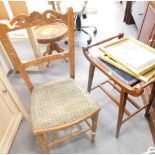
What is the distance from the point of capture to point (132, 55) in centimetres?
99

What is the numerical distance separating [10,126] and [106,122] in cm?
82

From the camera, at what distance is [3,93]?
1152mm

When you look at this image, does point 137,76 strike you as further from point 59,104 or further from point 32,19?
point 32,19

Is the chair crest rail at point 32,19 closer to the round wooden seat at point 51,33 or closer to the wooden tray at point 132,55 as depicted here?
the wooden tray at point 132,55

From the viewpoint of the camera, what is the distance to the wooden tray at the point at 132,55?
0.91 meters

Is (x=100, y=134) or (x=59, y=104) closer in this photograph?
(x=59, y=104)

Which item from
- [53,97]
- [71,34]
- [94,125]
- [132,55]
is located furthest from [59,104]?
[132,55]

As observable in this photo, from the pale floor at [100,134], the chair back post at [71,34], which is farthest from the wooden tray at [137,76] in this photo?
the pale floor at [100,134]

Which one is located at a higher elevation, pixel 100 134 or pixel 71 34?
pixel 71 34

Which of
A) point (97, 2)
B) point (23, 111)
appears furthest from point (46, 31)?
point (97, 2)

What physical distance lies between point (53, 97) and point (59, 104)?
75mm

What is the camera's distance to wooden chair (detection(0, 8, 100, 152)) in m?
0.89

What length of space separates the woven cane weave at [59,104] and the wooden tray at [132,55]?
1.05ft

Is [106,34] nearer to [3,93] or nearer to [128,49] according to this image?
[128,49]
